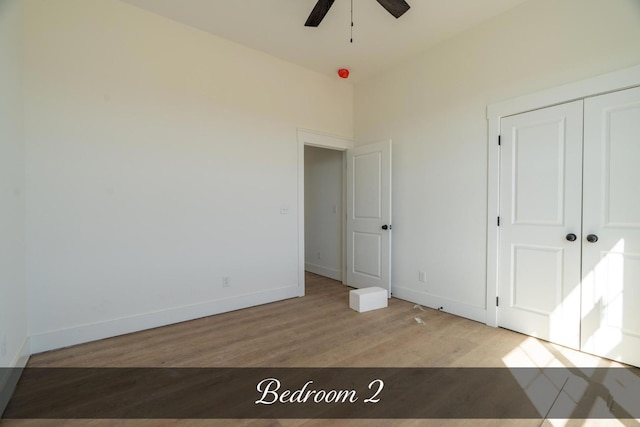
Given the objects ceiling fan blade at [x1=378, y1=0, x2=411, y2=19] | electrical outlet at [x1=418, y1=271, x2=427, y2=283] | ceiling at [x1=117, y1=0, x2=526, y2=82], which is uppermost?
ceiling at [x1=117, y1=0, x2=526, y2=82]

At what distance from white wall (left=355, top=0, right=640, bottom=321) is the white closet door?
0.43 m

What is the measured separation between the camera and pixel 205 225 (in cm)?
325

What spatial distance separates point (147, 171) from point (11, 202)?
1041 millimetres

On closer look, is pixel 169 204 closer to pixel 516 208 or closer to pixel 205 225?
pixel 205 225

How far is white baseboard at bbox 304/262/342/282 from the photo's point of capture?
4.91m

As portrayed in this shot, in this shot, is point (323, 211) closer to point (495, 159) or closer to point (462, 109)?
point (462, 109)

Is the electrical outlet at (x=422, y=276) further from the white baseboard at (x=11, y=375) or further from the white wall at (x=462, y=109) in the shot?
the white baseboard at (x=11, y=375)

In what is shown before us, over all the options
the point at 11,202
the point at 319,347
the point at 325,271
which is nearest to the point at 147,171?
the point at 11,202

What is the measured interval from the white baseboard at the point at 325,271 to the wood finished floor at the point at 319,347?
1585 mm

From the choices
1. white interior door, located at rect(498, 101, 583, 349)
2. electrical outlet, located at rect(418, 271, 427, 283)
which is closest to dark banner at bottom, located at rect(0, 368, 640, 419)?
white interior door, located at rect(498, 101, 583, 349)

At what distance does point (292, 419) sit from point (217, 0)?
135 inches

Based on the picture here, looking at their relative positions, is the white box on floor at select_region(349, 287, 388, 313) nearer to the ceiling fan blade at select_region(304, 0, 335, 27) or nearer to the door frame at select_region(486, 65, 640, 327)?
the door frame at select_region(486, 65, 640, 327)

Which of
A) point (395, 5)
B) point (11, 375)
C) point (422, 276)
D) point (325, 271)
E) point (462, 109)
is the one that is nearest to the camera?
point (11, 375)

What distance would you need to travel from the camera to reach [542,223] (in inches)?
105
